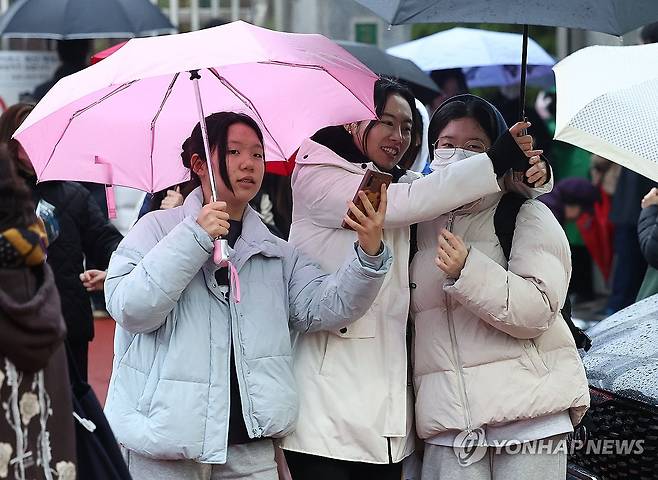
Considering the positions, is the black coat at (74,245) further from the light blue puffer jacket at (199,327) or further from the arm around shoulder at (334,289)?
the arm around shoulder at (334,289)

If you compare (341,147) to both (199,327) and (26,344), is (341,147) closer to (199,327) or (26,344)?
(199,327)

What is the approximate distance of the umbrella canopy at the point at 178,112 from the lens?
425 cm

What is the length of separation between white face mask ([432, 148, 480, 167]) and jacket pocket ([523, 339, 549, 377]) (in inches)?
25.8

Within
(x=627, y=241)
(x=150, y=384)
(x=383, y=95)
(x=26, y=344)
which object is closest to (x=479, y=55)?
(x=627, y=241)

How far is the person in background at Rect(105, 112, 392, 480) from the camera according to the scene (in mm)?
3822

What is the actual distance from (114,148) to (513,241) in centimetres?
143

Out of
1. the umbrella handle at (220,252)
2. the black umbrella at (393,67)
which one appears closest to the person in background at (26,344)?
the umbrella handle at (220,252)

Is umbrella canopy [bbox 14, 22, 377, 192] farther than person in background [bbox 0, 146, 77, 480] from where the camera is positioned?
Yes

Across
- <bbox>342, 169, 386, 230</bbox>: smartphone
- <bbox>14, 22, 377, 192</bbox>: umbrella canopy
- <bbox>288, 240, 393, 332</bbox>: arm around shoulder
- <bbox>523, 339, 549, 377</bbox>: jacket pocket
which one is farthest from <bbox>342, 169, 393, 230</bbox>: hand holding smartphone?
<bbox>523, 339, 549, 377</bbox>: jacket pocket

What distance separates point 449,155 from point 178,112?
0.97 meters

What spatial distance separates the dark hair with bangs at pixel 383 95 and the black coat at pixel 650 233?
201 cm

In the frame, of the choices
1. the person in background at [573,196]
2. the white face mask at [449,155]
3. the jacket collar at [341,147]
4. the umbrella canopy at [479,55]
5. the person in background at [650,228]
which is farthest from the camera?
the person in background at [573,196]

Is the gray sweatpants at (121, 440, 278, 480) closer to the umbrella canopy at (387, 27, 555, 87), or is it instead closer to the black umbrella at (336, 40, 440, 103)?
the black umbrella at (336, 40, 440, 103)

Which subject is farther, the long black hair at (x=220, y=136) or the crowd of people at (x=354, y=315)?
the long black hair at (x=220, y=136)
